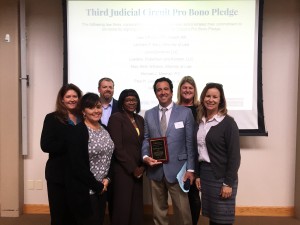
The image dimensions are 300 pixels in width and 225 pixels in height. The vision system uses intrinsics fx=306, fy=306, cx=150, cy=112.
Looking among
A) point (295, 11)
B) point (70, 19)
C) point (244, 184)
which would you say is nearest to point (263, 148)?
point (244, 184)

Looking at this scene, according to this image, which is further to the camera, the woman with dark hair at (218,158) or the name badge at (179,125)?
the name badge at (179,125)

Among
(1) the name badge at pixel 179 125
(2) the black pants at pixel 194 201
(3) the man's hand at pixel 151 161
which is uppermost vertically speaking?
(1) the name badge at pixel 179 125

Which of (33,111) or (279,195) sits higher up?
(33,111)

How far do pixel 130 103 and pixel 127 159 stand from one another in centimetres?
45

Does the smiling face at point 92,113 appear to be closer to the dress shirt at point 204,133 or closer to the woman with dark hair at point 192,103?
the dress shirt at point 204,133

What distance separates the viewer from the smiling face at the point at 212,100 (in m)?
2.14

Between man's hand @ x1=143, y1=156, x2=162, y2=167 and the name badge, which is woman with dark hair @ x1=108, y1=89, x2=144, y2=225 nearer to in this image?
man's hand @ x1=143, y1=156, x2=162, y2=167

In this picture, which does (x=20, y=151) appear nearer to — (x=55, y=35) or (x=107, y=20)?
(x=55, y=35)

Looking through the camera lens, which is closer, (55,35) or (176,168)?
(176,168)

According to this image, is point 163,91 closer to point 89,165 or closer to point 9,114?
point 89,165

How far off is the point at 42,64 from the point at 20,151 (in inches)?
41.0

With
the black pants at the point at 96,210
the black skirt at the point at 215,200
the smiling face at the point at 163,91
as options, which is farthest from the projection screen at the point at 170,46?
the black pants at the point at 96,210

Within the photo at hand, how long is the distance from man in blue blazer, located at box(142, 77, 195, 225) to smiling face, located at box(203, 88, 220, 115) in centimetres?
31

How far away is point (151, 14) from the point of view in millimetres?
3383
